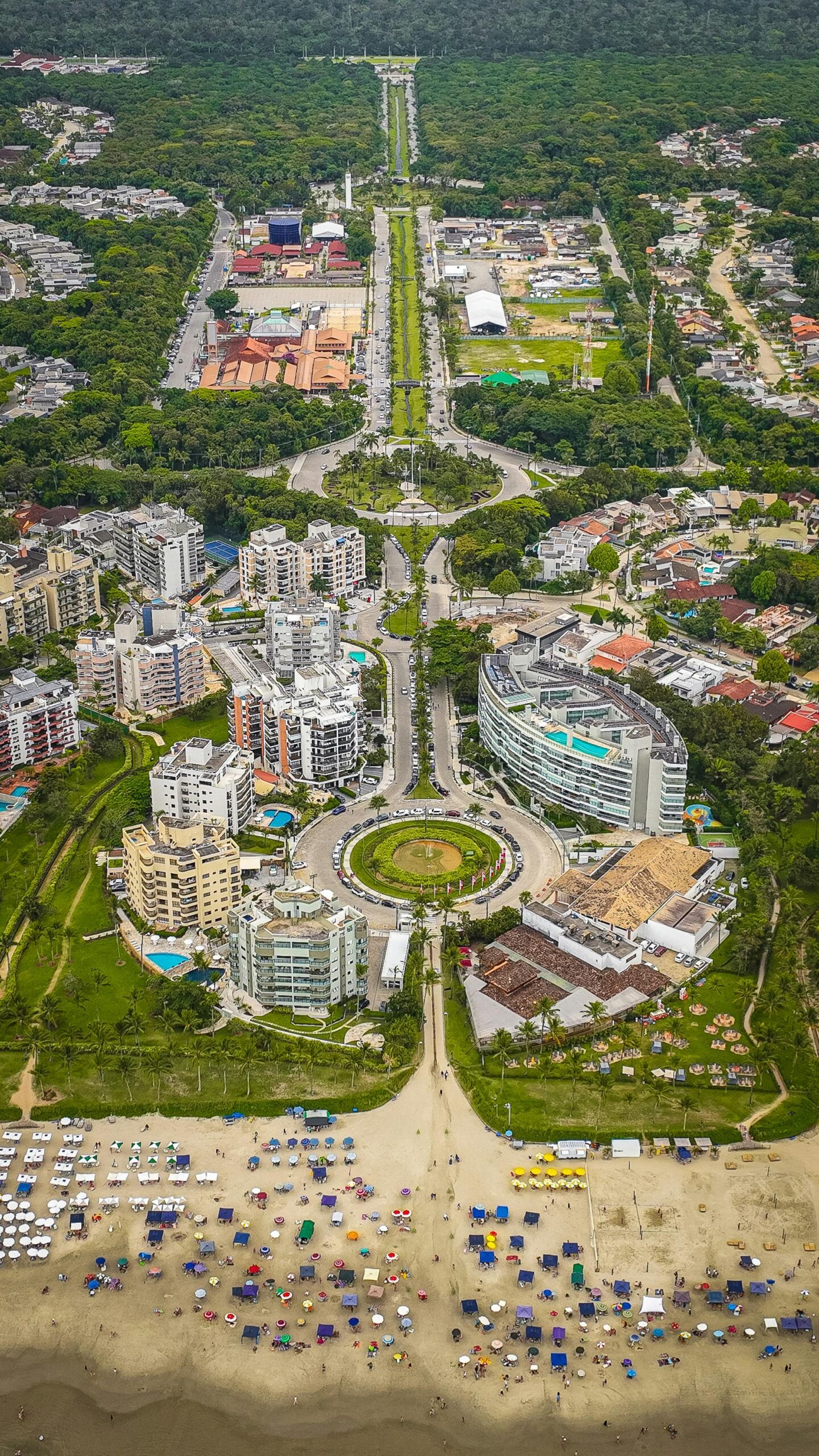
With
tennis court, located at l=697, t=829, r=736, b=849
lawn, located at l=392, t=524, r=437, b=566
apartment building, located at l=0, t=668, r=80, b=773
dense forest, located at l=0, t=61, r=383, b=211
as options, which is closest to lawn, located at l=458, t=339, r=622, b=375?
lawn, located at l=392, t=524, r=437, b=566

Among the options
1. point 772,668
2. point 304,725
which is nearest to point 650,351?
point 772,668

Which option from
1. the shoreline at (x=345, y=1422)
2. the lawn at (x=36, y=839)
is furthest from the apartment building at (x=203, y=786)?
the shoreline at (x=345, y=1422)

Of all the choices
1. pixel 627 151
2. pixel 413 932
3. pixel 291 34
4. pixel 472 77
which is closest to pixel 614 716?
pixel 413 932

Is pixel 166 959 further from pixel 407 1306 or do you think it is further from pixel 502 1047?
pixel 407 1306

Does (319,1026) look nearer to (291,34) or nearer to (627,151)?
(627,151)

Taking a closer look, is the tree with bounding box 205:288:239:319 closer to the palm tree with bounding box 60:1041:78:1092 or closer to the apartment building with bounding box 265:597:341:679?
the apartment building with bounding box 265:597:341:679

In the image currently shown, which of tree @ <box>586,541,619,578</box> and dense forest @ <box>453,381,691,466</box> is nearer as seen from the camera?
tree @ <box>586,541,619,578</box>
